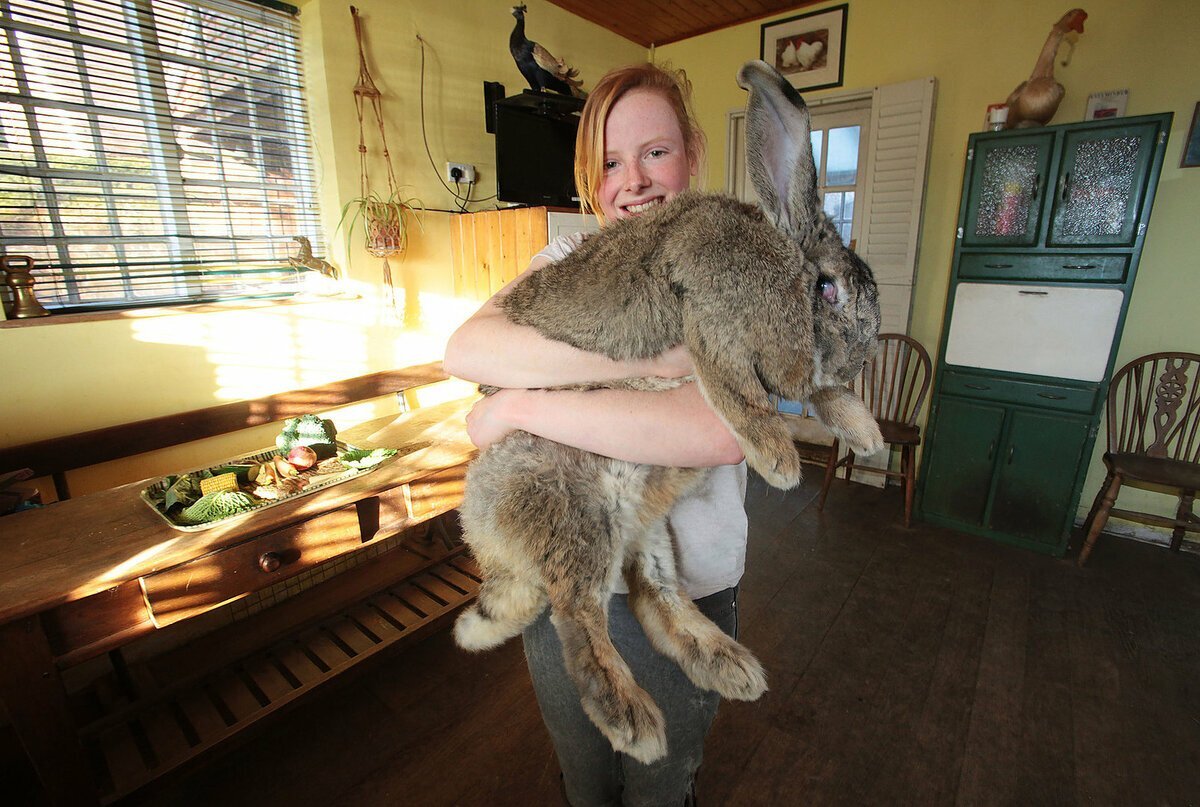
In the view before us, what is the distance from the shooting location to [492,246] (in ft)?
10.4

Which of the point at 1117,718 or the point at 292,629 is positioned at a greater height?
the point at 292,629

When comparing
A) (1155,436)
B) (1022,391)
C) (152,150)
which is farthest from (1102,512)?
(152,150)

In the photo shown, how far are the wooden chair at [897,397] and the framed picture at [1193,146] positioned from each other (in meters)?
1.72

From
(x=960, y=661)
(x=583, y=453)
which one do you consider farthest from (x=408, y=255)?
(x=960, y=661)

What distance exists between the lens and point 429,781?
1997mm

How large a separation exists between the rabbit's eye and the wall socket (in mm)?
2851

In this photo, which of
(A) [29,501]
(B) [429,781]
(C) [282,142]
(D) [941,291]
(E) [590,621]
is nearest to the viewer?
(E) [590,621]

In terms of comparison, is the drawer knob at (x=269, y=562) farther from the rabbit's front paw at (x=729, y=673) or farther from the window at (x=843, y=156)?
the window at (x=843, y=156)

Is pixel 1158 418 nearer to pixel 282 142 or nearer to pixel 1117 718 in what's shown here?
pixel 1117 718

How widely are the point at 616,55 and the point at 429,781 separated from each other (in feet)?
16.6

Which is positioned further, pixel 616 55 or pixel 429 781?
pixel 616 55

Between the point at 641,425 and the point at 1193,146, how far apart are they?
4420mm

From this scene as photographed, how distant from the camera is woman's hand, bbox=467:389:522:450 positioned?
3.48 ft

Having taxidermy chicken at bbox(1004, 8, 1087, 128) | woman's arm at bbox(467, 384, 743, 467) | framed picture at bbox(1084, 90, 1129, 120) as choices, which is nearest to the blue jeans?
woman's arm at bbox(467, 384, 743, 467)
